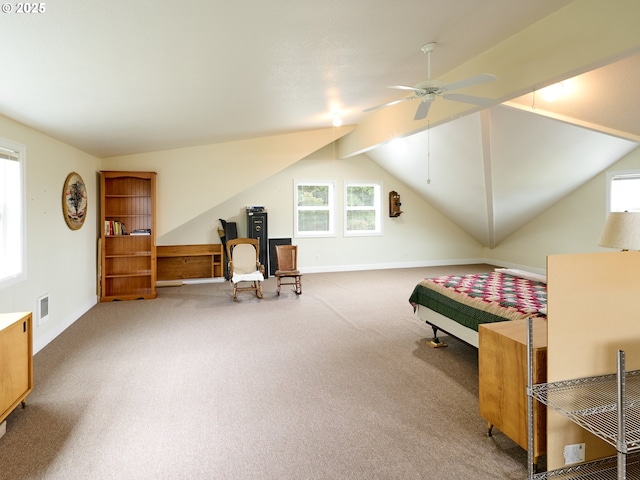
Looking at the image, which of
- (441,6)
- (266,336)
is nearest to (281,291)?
(266,336)

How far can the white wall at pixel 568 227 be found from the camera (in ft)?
21.7

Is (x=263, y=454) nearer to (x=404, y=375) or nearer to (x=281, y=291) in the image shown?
(x=404, y=375)

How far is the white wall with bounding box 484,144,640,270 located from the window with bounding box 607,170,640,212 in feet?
0.36

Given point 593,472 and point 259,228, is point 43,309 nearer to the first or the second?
point 259,228

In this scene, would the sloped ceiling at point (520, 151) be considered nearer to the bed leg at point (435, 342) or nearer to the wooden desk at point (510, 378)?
the bed leg at point (435, 342)

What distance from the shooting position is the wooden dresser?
2314mm

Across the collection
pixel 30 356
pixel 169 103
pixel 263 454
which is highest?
pixel 169 103

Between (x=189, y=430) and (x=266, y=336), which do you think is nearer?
(x=189, y=430)

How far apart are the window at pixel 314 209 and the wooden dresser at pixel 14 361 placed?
230 inches

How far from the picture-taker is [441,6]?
2279 mm

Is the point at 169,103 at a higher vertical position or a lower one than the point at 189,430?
higher

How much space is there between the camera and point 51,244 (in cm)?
415

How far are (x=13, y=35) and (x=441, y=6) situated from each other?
7.61ft

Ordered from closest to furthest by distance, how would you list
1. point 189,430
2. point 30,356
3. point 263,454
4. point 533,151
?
point 263,454 → point 189,430 → point 30,356 → point 533,151
